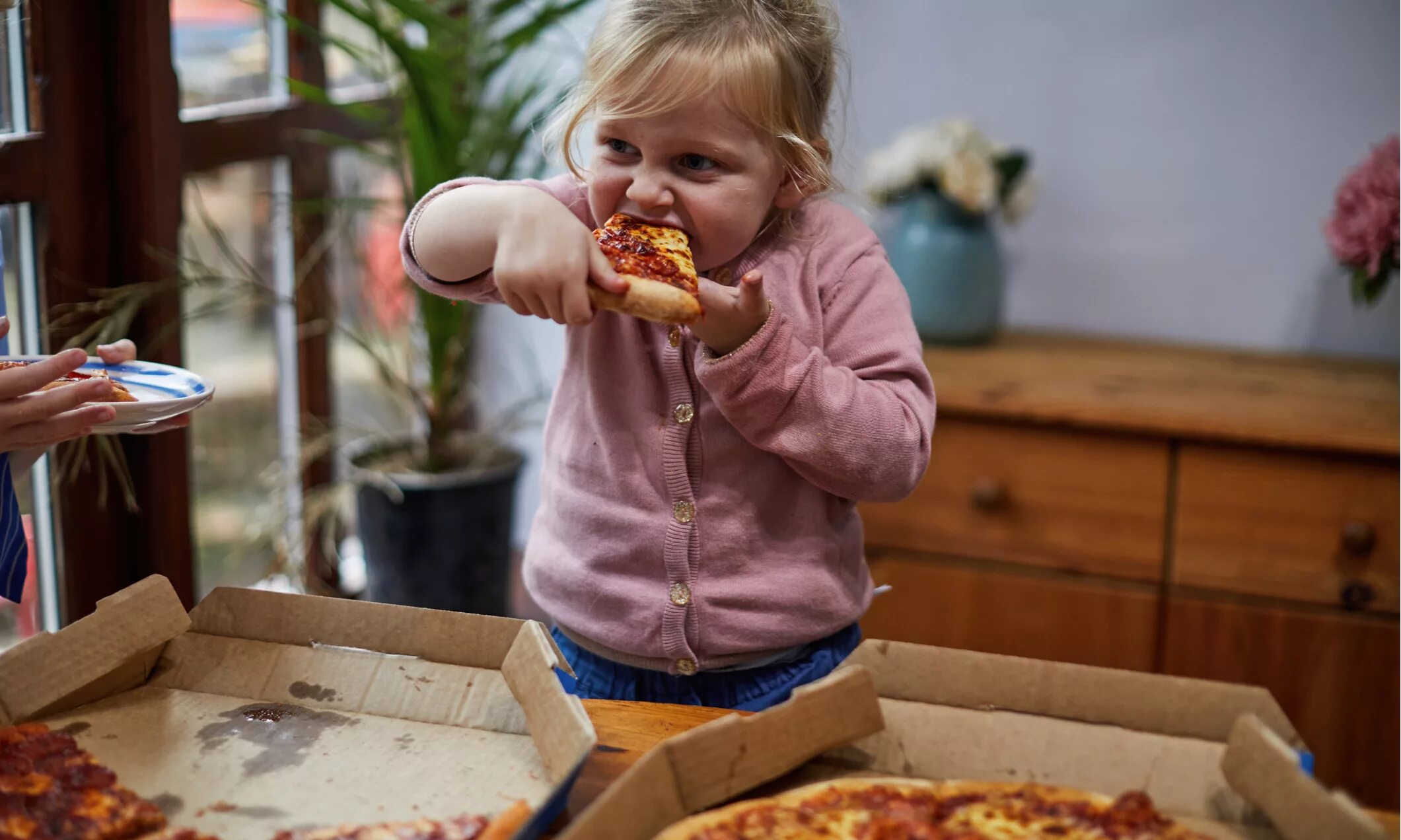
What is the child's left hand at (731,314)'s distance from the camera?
1004 millimetres

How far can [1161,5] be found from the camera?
239cm

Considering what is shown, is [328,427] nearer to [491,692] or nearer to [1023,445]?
[1023,445]

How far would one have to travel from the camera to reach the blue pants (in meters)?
1.21

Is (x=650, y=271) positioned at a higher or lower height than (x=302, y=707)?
higher

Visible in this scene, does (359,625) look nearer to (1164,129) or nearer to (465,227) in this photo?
(465,227)

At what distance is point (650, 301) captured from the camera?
3.10 ft

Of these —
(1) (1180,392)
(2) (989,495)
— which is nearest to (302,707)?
(2) (989,495)

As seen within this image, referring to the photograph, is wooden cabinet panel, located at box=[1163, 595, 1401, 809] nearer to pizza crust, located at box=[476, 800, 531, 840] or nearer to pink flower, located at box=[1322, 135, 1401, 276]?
pink flower, located at box=[1322, 135, 1401, 276]

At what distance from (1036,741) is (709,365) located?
0.38 m

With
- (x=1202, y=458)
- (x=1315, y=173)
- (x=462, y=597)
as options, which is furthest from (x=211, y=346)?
(x=1315, y=173)

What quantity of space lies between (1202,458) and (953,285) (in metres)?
0.58

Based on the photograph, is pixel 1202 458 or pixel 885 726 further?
pixel 1202 458

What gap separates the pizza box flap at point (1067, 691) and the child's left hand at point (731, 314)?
27 cm

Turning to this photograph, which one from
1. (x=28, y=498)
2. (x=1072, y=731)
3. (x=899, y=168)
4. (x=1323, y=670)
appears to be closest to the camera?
(x=1072, y=731)
